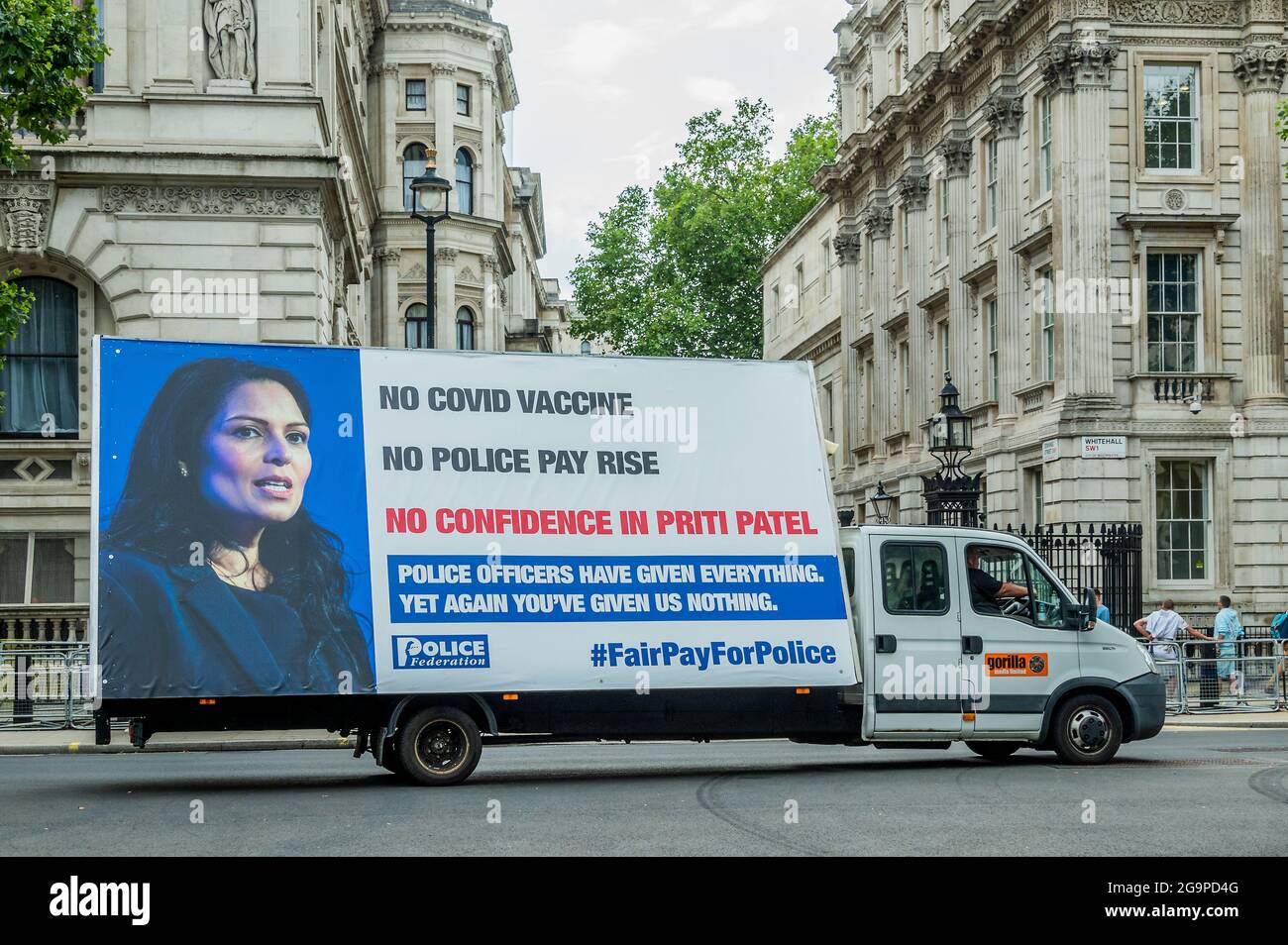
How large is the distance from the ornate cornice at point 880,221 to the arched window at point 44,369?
28.7 metres

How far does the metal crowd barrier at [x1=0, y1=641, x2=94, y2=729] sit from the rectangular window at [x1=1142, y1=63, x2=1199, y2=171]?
2355 centimetres

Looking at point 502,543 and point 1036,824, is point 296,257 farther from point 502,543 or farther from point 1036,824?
point 1036,824

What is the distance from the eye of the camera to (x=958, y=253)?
43.0 meters

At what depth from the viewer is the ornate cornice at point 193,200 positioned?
26.6 m

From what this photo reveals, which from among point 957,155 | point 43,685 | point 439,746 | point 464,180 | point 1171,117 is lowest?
point 43,685

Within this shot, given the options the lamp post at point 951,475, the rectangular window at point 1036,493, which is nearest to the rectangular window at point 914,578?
the lamp post at point 951,475

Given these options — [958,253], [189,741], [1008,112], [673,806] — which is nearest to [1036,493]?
[958,253]

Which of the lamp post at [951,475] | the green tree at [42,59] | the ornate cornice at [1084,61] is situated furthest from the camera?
the ornate cornice at [1084,61]

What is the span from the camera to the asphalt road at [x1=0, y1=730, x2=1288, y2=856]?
1068 centimetres

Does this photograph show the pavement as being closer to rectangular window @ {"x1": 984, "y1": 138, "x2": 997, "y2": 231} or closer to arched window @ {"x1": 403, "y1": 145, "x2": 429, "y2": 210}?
rectangular window @ {"x1": 984, "y1": 138, "x2": 997, "y2": 231}

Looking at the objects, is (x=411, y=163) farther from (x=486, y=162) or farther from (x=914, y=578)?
(x=914, y=578)

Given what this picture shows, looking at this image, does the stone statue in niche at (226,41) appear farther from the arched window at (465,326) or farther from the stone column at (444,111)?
the arched window at (465,326)

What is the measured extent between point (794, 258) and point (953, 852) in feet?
179

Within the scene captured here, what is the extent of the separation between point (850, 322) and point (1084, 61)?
19.5 metres
